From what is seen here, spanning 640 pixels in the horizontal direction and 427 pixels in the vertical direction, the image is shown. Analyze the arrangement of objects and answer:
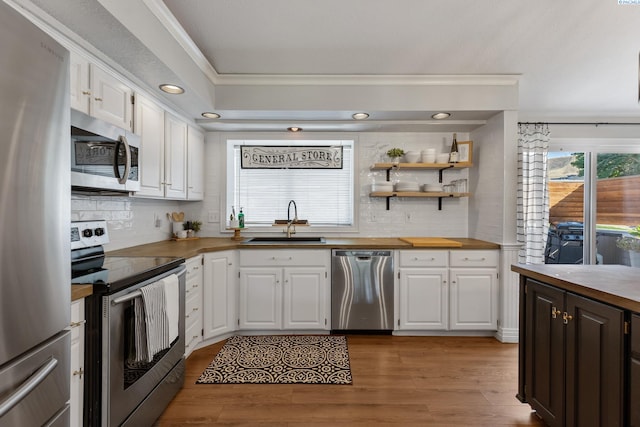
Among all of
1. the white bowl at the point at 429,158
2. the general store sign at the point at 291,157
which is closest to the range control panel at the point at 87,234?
the general store sign at the point at 291,157

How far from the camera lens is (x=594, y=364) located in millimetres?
1430

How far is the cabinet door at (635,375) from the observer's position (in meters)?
1.24

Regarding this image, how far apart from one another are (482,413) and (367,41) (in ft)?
8.76

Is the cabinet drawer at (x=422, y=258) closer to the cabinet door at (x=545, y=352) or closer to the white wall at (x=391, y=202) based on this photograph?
the white wall at (x=391, y=202)

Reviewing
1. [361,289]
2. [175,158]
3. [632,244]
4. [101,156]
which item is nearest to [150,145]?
[175,158]

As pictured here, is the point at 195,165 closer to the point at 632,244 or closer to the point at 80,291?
the point at 80,291

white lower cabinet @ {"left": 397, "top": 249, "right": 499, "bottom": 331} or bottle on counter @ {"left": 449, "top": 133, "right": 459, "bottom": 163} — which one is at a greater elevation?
bottle on counter @ {"left": 449, "top": 133, "right": 459, "bottom": 163}

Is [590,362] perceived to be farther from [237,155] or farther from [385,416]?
[237,155]

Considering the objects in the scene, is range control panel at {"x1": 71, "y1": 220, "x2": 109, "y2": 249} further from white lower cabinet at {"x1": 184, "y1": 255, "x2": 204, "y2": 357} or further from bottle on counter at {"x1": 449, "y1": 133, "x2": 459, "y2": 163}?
bottle on counter at {"x1": 449, "y1": 133, "x2": 459, "y2": 163}

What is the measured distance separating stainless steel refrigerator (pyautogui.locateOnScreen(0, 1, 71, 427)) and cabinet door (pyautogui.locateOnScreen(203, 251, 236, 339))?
1766 millimetres

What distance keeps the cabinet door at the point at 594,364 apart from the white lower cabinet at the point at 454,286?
159 cm

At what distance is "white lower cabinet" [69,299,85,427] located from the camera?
1.32 meters

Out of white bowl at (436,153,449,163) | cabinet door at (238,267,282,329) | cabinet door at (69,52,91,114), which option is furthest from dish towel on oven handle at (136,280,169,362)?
white bowl at (436,153,449,163)

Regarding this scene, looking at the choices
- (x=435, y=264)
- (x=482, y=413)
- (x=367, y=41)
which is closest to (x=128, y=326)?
(x=482, y=413)
